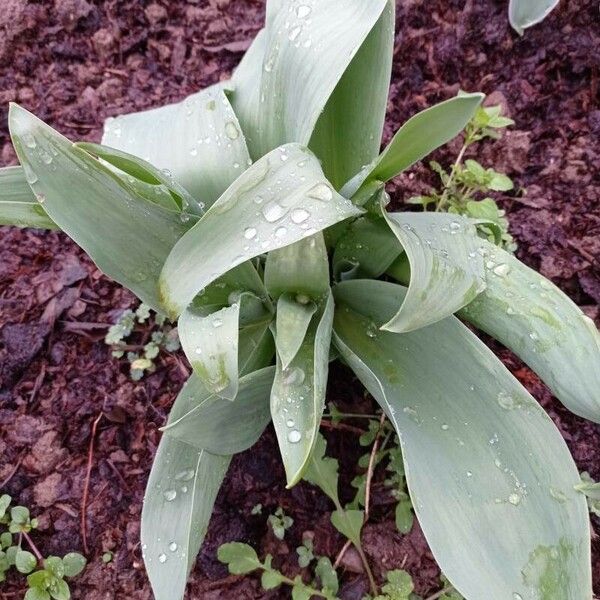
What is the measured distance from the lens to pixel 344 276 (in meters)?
1.19

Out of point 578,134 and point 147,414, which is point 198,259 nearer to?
point 147,414

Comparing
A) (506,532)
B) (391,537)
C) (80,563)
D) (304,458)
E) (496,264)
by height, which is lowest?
(80,563)

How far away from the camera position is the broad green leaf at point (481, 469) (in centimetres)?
90

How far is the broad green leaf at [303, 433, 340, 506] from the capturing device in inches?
49.4

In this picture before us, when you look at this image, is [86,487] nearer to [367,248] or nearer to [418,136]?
[367,248]

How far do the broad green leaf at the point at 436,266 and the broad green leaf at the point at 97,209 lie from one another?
348mm

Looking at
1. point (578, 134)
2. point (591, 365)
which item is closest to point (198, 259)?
point (591, 365)

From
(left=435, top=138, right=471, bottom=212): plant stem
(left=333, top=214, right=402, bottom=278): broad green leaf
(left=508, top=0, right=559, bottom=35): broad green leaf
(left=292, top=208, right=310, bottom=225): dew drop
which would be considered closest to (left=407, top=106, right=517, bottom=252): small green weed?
(left=435, top=138, right=471, bottom=212): plant stem

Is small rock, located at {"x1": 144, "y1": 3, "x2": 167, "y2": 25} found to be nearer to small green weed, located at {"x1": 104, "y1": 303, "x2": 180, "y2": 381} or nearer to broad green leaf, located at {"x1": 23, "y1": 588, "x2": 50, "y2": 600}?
small green weed, located at {"x1": 104, "y1": 303, "x2": 180, "y2": 381}

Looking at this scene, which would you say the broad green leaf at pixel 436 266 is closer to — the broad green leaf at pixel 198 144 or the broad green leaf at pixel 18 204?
the broad green leaf at pixel 198 144

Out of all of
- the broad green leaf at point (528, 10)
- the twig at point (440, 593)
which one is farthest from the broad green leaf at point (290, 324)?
the broad green leaf at point (528, 10)

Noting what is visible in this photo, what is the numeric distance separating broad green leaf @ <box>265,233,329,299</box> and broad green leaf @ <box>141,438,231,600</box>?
1.00 ft

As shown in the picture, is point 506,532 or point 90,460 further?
point 90,460

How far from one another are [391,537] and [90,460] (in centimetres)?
67
